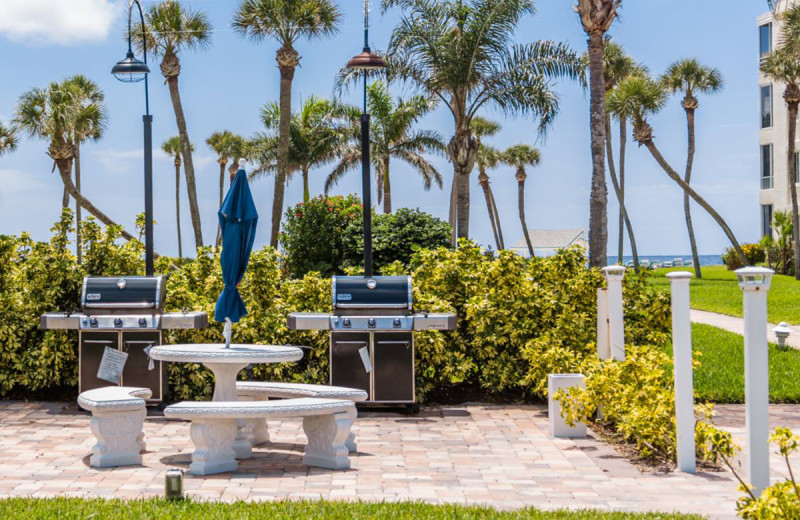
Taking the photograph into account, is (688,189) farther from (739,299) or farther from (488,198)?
(488,198)


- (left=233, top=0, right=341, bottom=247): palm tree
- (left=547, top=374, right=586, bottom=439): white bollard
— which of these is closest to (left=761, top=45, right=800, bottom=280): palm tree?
(left=233, top=0, right=341, bottom=247): palm tree

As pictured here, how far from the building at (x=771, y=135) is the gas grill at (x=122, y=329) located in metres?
35.0

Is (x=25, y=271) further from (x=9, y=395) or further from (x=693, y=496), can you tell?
(x=693, y=496)

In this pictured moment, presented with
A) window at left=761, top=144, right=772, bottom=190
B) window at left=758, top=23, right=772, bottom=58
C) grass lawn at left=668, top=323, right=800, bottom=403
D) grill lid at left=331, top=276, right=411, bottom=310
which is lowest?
grass lawn at left=668, top=323, right=800, bottom=403

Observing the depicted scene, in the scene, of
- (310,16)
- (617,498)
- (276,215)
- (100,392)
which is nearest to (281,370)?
(100,392)

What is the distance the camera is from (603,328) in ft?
30.5

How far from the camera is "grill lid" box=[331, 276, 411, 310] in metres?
9.76

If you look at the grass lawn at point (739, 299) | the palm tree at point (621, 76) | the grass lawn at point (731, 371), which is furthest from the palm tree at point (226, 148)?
the grass lawn at point (731, 371)

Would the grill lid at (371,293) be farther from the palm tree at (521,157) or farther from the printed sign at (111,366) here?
the palm tree at (521,157)

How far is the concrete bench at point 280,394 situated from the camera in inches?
303

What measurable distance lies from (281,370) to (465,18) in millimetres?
12582

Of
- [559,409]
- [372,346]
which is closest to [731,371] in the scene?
[559,409]

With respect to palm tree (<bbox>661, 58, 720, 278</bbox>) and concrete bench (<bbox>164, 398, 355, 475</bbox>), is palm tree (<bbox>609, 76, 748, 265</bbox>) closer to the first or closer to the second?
palm tree (<bbox>661, 58, 720, 278</bbox>)

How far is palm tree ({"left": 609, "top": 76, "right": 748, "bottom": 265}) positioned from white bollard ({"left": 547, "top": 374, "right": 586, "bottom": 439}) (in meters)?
29.4
